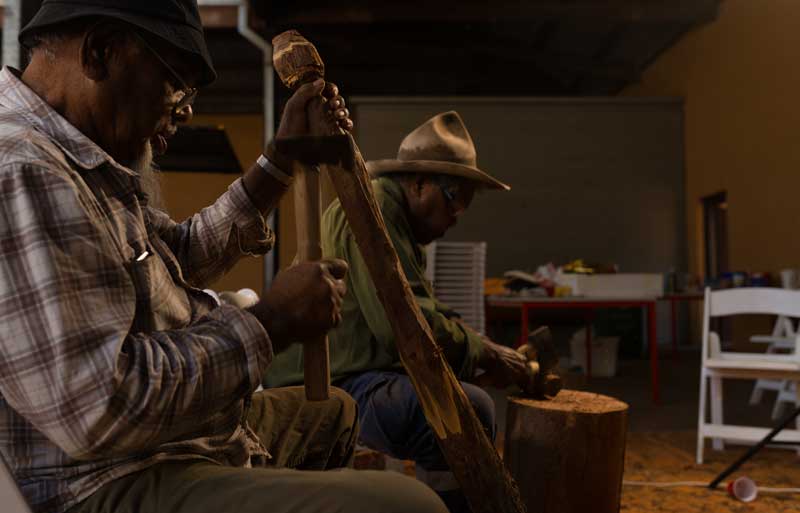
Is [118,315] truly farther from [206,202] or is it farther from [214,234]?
[206,202]

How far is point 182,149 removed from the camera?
4023 millimetres

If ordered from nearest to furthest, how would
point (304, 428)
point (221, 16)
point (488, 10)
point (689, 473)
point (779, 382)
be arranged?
point (304, 428) → point (689, 473) → point (779, 382) → point (221, 16) → point (488, 10)

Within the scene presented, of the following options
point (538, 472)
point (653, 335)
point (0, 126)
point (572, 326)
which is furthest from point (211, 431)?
point (572, 326)

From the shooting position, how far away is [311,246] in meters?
1.33

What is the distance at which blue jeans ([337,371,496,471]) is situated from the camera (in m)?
1.92

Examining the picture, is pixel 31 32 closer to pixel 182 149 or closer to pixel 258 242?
pixel 258 242

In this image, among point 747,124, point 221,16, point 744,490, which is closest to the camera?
point 744,490

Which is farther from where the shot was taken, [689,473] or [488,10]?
[488,10]

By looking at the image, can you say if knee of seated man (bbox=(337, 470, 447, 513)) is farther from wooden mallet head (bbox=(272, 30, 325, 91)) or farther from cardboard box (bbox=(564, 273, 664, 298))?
cardboard box (bbox=(564, 273, 664, 298))

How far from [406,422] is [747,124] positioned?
811cm

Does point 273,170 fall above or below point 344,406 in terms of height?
above

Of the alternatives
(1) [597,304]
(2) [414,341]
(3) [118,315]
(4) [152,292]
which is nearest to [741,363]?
(1) [597,304]

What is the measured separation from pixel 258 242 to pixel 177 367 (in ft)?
2.48

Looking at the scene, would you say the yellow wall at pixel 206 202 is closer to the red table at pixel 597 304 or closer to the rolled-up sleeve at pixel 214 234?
the rolled-up sleeve at pixel 214 234
